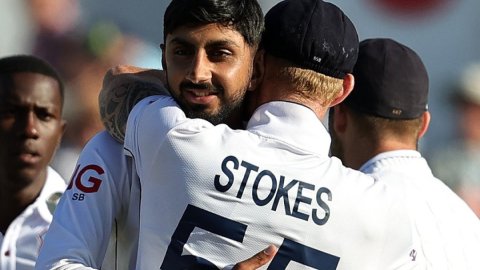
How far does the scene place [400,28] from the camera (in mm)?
A: 5148

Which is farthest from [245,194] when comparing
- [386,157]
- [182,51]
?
[386,157]

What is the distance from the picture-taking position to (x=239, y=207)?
7.75 feet

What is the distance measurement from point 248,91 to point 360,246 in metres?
0.51

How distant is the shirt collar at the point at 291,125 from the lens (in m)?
2.48

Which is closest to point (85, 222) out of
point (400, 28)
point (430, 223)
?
point (430, 223)

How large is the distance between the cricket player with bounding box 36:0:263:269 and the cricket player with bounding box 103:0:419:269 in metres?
0.03

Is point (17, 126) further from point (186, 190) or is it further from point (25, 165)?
point (186, 190)

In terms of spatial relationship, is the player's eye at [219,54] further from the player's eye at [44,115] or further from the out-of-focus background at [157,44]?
the out-of-focus background at [157,44]

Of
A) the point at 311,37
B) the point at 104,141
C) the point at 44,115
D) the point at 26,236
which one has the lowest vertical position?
the point at 26,236

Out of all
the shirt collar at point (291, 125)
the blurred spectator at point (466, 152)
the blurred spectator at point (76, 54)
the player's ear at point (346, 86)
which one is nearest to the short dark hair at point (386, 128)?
the player's ear at point (346, 86)

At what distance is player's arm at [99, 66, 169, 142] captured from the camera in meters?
2.61

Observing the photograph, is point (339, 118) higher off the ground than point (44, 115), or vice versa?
point (339, 118)

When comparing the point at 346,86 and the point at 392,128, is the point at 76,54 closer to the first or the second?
the point at 392,128

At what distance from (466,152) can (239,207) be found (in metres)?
2.93
